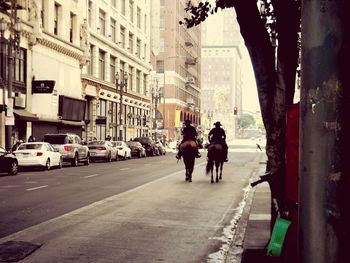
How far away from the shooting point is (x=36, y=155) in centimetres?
2956

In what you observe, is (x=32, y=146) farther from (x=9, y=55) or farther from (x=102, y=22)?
(x=102, y=22)

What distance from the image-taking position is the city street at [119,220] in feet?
27.5

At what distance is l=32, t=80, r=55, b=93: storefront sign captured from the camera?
43.5 m

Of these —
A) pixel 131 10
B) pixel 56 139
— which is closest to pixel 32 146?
pixel 56 139

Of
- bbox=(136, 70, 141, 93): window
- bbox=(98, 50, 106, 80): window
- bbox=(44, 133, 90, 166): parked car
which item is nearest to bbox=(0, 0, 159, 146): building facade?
bbox=(98, 50, 106, 80): window

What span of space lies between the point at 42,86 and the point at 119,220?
33.8m

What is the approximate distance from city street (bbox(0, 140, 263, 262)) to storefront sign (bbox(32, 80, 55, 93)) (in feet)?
81.2

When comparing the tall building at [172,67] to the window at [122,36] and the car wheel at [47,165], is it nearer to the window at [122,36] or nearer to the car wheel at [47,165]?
the window at [122,36]

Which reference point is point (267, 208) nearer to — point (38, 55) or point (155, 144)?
point (38, 55)

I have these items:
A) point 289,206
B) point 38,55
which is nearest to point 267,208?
point 289,206

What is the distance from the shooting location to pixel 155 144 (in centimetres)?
5775

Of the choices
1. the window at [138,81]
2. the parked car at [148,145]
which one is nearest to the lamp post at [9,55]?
the parked car at [148,145]

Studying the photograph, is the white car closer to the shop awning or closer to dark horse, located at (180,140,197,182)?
the shop awning

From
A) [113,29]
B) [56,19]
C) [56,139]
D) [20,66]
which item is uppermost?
[113,29]
